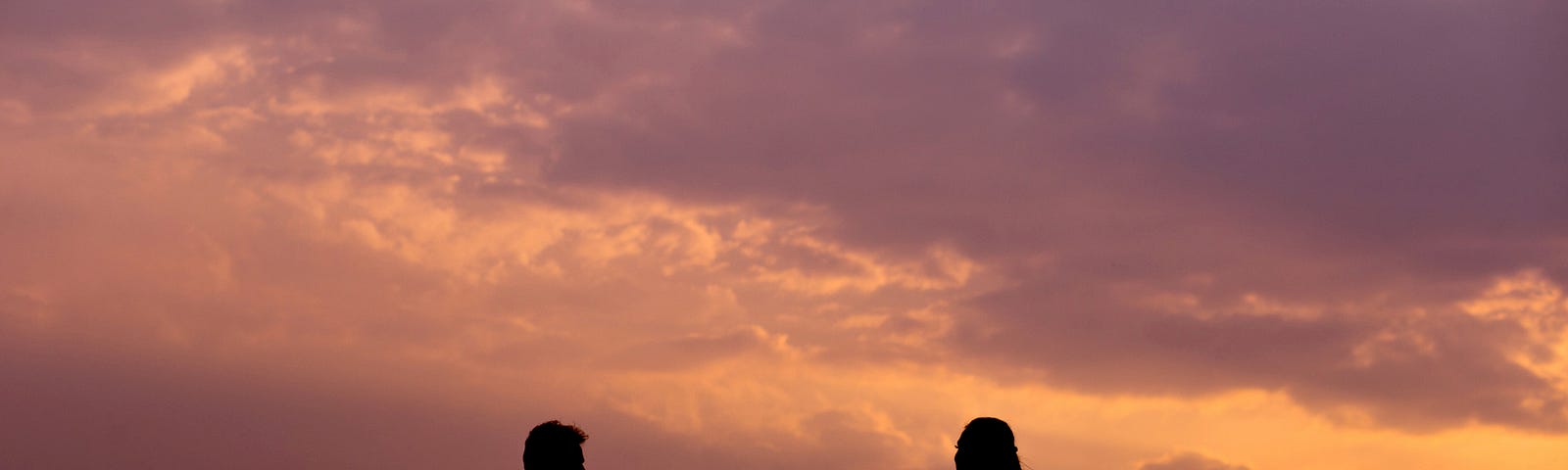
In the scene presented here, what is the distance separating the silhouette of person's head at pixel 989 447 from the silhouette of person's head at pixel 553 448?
5.40 m

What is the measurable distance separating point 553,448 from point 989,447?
6.02m

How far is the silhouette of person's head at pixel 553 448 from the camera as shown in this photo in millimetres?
17266

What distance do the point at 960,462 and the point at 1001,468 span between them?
558 millimetres

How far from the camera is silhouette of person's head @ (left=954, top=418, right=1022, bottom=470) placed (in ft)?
54.2

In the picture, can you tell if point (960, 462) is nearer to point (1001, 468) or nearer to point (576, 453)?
point (1001, 468)

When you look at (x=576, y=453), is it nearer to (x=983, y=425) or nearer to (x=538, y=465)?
(x=538, y=465)

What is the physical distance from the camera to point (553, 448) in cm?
1731

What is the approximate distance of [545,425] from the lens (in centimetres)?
1747

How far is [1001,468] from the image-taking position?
16547mm

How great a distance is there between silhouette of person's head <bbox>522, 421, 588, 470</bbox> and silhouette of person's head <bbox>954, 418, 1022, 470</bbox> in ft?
17.7

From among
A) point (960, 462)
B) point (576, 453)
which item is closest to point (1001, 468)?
point (960, 462)

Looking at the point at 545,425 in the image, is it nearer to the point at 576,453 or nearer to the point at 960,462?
the point at 576,453

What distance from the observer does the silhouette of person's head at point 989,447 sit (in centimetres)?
1653

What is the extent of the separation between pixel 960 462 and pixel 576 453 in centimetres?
535
